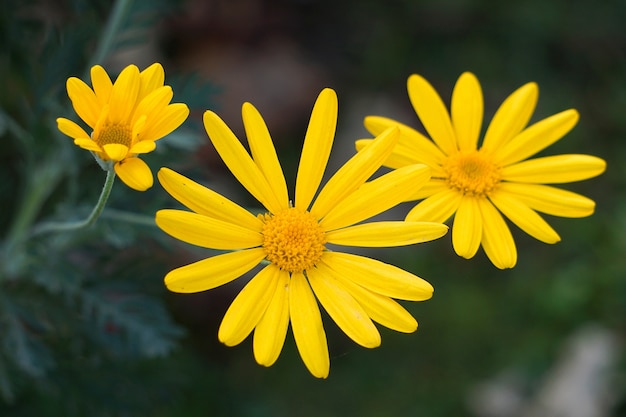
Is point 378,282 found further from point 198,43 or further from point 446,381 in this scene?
point 198,43

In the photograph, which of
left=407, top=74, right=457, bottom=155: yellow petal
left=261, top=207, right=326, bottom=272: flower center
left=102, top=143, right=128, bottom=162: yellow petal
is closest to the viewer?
left=102, top=143, right=128, bottom=162: yellow petal

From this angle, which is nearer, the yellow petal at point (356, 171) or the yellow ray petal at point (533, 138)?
the yellow petal at point (356, 171)

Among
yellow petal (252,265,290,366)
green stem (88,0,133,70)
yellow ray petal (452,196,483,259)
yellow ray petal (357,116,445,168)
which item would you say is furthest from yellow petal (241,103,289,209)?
green stem (88,0,133,70)

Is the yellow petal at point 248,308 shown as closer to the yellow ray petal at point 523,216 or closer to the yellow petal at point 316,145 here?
the yellow petal at point 316,145

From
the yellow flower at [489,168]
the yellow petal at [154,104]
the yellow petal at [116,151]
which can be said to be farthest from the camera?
the yellow flower at [489,168]

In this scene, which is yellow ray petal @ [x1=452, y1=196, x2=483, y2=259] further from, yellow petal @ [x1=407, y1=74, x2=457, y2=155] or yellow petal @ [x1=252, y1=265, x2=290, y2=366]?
yellow petal @ [x1=252, y1=265, x2=290, y2=366]

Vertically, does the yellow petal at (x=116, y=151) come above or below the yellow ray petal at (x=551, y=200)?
below

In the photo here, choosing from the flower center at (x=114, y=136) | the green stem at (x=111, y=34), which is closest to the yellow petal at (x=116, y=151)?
the flower center at (x=114, y=136)
